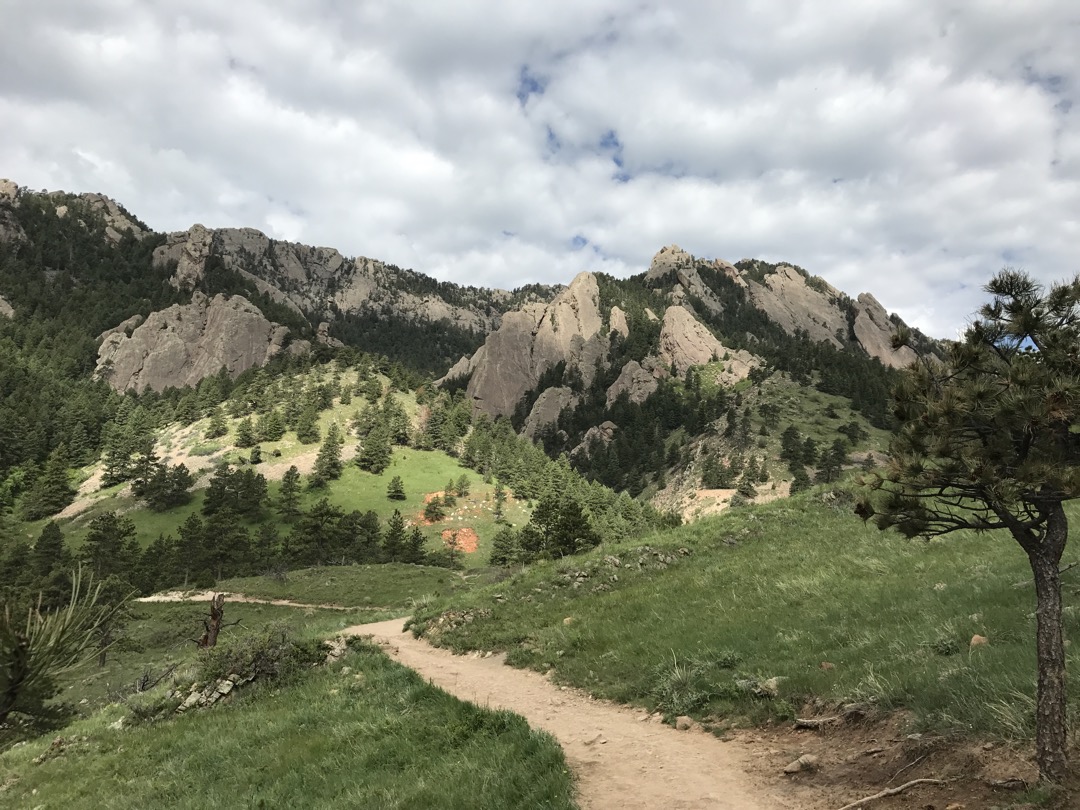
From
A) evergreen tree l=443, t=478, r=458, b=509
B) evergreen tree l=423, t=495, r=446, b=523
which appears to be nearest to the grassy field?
evergreen tree l=423, t=495, r=446, b=523

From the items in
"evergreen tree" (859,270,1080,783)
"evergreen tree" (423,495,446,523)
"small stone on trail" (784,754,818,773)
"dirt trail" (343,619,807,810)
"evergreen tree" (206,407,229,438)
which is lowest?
"evergreen tree" (423,495,446,523)

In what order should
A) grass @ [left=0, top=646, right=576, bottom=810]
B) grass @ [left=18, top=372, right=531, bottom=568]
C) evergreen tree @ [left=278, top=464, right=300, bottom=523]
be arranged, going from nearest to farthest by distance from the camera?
grass @ [left=0, top=646, right=576, bottom=810] < grass @ [left=18, top=372, right=531, bottom=568] < evergreen tree @ [left=278, top=464, right=300, bottom=523]

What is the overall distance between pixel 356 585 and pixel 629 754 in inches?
1887

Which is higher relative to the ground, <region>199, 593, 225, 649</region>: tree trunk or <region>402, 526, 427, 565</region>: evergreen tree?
<region>199, 593, 225, 649</region>: tree trunk

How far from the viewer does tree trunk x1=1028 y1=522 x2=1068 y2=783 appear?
5.40 metres

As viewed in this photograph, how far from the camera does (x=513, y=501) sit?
353 ft

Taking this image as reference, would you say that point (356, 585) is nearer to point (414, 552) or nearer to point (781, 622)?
point (414, 552)

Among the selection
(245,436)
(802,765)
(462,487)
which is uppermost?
(245,436)

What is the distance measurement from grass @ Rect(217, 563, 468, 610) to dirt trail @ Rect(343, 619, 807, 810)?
34.1m

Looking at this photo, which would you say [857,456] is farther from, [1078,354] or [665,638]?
[1078,354]

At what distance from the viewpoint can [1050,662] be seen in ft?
18.4

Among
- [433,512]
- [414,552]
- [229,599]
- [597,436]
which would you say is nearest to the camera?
[229,599]

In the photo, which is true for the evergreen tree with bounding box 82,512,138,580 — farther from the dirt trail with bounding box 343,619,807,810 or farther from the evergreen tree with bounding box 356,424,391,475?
the dirt trail with bounding box 343,619,807,810

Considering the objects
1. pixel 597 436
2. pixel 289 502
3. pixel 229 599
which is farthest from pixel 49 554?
pixel 597 436
